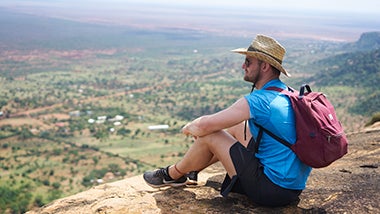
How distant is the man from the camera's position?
325 centimetres

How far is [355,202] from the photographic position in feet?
12.4

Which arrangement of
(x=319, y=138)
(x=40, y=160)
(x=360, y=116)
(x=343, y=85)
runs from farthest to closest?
(x=343, y=85) < (x=360, y=116) < (x=40, y=160) < (x=319, y=138)

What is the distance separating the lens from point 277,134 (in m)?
3.29

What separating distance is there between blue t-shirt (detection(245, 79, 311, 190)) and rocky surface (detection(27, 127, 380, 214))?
387 mm

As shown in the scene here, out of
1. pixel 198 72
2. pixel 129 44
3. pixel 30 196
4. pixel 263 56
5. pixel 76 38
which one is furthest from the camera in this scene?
pixel 129 44

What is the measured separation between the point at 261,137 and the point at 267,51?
2.34 ft

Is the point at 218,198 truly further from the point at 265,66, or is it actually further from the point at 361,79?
the point at 361,79

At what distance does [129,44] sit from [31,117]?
85.4 metres

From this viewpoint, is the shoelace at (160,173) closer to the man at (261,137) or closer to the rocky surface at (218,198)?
the rocky surface at (218,198)

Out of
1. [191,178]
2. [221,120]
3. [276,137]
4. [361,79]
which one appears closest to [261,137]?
[276,137]

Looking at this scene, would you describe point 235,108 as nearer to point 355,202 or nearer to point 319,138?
point 319,138

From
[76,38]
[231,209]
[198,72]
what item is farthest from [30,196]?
[76,38]

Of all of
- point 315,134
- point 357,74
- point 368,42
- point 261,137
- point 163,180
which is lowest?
point 357,74

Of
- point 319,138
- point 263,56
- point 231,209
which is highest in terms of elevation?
point 263,56
